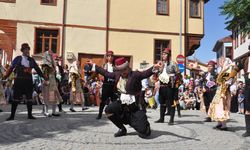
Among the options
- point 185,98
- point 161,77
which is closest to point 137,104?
point 161,77

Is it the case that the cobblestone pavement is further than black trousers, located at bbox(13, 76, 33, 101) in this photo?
No

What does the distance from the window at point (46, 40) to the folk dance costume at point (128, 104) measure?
1537cm

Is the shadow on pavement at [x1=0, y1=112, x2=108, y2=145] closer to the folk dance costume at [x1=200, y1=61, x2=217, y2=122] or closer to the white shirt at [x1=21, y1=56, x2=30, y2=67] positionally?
the white shirt at [x1=21, y1=56, x2=30, y2=67]

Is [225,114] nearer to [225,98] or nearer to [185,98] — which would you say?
[225,98]

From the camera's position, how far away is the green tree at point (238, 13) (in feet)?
44.5

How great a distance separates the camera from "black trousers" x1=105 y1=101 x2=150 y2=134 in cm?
688

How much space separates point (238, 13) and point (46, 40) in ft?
40.8

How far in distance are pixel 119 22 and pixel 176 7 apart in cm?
431

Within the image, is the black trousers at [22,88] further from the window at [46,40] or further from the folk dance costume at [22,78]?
the window at [46,40]

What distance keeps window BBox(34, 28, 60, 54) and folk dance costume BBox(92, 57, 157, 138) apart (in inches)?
605

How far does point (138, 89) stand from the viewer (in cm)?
715

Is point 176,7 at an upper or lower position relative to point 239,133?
upper

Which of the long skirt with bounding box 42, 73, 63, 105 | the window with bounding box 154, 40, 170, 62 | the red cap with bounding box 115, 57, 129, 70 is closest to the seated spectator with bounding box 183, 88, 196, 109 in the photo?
the window with bounding box 154, 40, 170, 62

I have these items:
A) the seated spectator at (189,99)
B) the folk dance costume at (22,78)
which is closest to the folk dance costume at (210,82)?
the folk dance costume at (22,78)
